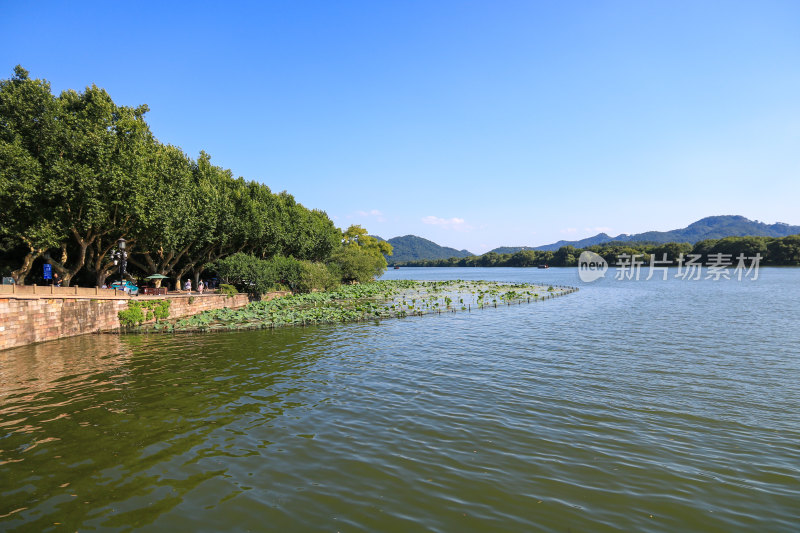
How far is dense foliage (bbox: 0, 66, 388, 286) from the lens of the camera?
2698 centimetres

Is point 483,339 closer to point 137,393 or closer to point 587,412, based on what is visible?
point 587,412

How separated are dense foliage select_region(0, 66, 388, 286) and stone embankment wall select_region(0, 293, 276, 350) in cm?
553

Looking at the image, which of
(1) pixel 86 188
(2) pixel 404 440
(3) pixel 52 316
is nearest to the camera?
(2) pixel 404 440

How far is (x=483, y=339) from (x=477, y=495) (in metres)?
17.3

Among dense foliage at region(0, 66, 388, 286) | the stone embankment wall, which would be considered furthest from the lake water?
dense foliage at region(0, 66, 388, 286)

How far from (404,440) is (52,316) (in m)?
25.9

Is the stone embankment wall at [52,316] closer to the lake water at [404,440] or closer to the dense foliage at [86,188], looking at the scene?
the lake water at [404,440]

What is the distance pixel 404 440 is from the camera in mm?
10211

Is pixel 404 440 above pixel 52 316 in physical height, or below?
below

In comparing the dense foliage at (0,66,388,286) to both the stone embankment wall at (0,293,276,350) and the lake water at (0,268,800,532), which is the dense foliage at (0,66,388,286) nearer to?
the stone embankment wall at (0,293,276,350)

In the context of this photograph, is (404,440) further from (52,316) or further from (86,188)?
(86,188)

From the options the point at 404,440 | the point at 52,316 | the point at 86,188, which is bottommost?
the point at 404,440

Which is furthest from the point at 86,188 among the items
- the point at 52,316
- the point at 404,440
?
the point at 404,440

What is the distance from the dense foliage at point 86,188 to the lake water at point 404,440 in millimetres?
11717
